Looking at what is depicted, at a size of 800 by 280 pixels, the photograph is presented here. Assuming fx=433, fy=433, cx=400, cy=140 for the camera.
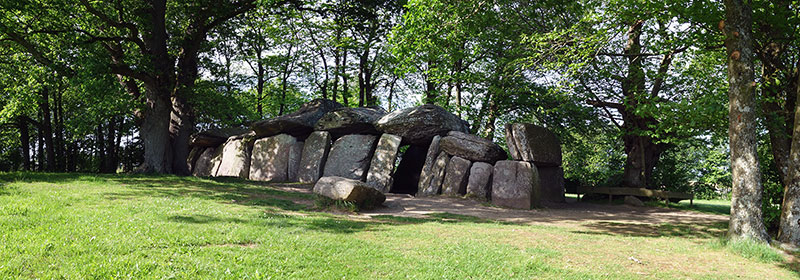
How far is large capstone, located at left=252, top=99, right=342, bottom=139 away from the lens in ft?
68.1

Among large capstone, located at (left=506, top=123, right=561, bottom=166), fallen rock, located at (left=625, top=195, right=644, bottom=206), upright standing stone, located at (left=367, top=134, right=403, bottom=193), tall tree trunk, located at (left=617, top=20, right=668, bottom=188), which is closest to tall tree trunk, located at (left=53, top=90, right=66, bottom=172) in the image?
upright standing stone, located at (left=367, top=134, right=403, bottom=193)

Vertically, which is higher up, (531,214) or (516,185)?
(516,185)

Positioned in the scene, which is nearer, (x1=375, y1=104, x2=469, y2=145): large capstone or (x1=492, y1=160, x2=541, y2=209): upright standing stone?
(x1=492, y1=160, x2=541, y2=209): upright standing stone

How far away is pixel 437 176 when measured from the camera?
17.0 m

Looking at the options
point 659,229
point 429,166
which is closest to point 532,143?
point 429,166

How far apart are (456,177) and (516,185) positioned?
235 cm

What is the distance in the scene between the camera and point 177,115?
19359 mm

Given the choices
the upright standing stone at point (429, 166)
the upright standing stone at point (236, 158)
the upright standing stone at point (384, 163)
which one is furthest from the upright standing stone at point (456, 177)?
the upright standing stone at point (236, 158)

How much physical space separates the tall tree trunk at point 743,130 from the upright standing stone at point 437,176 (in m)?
9.66

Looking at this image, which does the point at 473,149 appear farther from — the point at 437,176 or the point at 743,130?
the point at 743,130

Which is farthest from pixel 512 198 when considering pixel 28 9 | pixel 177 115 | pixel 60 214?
pixel 28 9

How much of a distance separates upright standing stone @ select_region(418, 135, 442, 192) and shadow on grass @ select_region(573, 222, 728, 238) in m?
6.73

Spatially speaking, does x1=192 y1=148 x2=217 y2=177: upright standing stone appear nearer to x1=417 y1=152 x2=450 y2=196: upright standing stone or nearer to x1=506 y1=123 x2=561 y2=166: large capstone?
x1=417 y1=152 x2=450 y2=196: upright standing stone

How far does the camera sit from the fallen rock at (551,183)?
18.3 m
